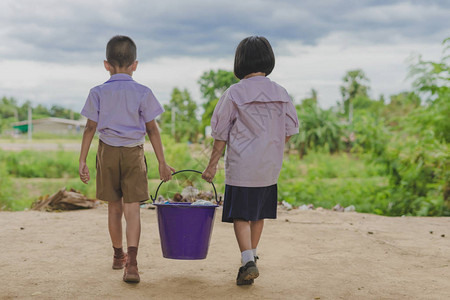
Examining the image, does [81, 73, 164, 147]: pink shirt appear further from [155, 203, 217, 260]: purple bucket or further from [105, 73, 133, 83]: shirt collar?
[155, 203, 217, 260]: purple bucket

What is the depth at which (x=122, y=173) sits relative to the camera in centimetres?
349

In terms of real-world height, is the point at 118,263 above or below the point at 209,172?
below

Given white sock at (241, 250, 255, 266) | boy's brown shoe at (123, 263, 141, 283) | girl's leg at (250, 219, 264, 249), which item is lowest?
boy's brown shoe at (123, 263, 141, 283)

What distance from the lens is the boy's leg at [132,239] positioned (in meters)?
3.41

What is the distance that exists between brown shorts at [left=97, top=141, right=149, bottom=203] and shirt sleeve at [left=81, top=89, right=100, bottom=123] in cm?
19

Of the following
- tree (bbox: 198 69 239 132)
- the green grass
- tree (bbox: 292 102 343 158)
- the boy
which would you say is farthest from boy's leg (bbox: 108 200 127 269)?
tree (bbox: 198 69 239 132)

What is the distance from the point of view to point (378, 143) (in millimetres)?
9609

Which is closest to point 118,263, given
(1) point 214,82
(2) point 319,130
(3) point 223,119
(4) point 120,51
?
(3) point 223,119

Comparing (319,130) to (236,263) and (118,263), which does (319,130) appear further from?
(118,263)

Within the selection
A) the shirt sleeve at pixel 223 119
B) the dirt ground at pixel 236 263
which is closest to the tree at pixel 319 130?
the dirt ground at pixel 236 263

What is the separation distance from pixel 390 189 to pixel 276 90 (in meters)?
7.19

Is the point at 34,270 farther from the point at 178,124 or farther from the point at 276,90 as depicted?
the point at 178,124

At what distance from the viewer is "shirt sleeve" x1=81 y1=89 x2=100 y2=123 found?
3.45 meters

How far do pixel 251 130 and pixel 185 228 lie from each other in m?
0.81
